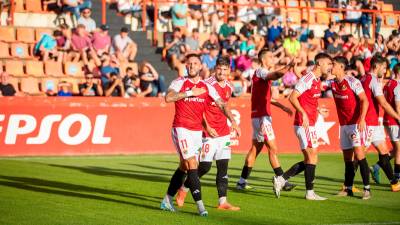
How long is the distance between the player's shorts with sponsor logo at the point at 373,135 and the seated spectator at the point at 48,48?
507 inches

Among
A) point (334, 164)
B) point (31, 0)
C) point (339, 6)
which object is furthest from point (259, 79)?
point (339, 6)

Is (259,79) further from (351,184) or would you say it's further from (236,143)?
(236,143)

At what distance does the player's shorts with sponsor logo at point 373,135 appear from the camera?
1645cm

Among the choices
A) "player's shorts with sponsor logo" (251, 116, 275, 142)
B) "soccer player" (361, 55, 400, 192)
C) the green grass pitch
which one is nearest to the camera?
the green grass pitch

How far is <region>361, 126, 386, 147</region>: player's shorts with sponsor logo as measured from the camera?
16.5 m

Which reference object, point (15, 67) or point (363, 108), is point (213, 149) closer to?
point (363, 108)

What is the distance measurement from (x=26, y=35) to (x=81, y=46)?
1764mm

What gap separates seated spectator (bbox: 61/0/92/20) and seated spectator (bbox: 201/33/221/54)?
4.04m

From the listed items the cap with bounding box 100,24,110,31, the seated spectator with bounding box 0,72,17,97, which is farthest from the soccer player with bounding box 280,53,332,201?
the cap with bounding box 100,24,110,31


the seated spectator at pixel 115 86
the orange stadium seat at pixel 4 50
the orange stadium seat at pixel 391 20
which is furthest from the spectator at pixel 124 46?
the orange stadium seat at pixel 391 20

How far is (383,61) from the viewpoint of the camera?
55.3 ft

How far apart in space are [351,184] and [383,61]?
7.81ft

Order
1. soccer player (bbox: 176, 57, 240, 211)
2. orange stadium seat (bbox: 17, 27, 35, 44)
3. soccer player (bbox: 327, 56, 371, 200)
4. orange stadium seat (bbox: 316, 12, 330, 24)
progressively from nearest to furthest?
soccer player (bbox: 176, 57, 240, 211)
soccer player (bbox: 327, 56, 371, 200)
orange stadium seat (bbox: 17, 27, 35, 44)
orange stadium seat (bbox: 316, 12, 330, 24)

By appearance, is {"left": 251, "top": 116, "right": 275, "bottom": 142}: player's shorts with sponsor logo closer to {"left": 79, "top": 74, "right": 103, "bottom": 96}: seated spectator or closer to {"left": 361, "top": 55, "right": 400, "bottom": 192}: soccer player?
{"left": 361, "top": 55, "right": 400, "bottom": 192}: soccer player
